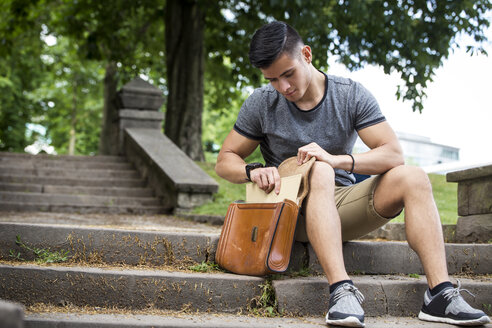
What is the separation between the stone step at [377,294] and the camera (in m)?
3.03

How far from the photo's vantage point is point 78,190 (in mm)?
7801

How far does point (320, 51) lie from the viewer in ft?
30.1

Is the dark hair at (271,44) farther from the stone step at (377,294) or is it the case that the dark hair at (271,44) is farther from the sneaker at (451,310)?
the sneaker at (451,310)

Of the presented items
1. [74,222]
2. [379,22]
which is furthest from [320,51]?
[74,222]

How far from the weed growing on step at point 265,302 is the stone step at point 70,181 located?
556cm

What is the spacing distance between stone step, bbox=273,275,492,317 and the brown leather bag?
0.55ft

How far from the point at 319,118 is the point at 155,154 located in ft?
17.1

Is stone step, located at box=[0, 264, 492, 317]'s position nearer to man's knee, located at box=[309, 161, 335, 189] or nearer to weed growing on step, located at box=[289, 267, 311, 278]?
weed growing on step, located at box=[289, 267, 311, 278]

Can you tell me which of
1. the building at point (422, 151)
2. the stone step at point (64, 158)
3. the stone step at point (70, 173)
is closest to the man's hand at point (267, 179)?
the stone step at point (70, 173)

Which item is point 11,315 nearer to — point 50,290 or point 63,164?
point 50,290

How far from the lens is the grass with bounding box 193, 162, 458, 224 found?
6773 mm

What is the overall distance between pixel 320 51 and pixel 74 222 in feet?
16.7

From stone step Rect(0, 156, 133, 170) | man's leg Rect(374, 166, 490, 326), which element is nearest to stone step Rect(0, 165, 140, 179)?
stone step Rect(0, 156, 133, 170)

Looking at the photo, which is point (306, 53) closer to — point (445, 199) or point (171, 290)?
point (171, 290)
